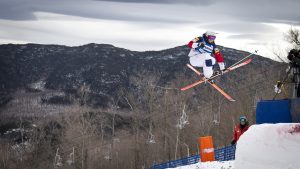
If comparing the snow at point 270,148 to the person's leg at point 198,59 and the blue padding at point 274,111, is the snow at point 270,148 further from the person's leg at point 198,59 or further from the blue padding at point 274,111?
the person's leg at point 198,59

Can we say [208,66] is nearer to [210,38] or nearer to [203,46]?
[203,46]

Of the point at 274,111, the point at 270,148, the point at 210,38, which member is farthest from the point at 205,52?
the point at 270,148

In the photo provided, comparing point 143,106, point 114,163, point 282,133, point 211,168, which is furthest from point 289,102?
point 114,163

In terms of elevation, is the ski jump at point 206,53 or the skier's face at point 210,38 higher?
the skier's face at point 210,38

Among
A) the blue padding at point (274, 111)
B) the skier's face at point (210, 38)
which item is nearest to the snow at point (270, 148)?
the blue padding at point (274, 111)

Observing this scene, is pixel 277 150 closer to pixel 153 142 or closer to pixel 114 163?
pixel 153 142

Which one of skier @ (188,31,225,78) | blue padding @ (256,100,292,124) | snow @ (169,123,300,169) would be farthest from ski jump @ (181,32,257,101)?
snow @ (169,123,300,169)

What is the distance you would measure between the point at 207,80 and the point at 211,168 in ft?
9.65

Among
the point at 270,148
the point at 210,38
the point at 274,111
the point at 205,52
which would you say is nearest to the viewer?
the point at 270,148

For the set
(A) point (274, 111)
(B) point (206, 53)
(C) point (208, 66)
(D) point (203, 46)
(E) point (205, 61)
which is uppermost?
(D) point (203, 46)

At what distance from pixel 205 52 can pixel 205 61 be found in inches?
10.1

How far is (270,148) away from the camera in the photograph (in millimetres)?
5594

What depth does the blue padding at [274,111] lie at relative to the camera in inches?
277

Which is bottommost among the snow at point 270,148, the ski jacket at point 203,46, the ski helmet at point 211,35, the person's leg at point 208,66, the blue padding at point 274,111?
the snow at point 270,148
